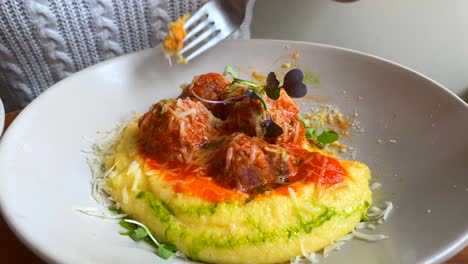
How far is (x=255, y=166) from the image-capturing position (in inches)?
53.2

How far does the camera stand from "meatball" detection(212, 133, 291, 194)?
1342 millimetres

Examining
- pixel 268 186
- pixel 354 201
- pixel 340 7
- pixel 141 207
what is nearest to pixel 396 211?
pixel 354 201

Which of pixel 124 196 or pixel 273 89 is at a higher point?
pixel 273 89

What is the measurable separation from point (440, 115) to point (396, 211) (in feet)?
1.21

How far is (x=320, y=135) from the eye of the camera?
5.37 ft

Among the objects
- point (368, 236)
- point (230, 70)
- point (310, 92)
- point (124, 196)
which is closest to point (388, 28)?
point (310, 92)

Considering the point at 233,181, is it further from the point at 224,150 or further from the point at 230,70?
the point at 230,70

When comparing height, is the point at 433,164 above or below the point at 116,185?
above

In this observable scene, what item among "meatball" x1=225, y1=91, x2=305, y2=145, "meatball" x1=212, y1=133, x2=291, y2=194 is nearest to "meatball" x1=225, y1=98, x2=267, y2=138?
"meatball" x1=225, y1=91, x2=305, y2=145

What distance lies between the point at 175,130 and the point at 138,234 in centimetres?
32

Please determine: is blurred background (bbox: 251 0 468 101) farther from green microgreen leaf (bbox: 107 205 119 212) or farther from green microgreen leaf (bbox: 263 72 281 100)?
green microgreen leaf (bbox: 107 205 119 212)

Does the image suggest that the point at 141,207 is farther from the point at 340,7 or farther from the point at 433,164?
the point at 340,7

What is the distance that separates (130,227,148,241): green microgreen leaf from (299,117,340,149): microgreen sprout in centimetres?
63

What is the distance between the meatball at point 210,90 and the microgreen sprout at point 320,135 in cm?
28
